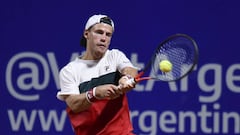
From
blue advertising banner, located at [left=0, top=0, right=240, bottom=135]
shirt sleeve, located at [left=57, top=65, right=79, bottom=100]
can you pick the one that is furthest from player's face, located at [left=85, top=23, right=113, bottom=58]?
blue advertising banner, located at [left=0, top=0, right=240, bottom=135]

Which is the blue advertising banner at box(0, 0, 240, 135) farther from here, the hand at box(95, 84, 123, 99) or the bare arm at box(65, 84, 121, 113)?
the hand at box(95, 84, 123, 99)

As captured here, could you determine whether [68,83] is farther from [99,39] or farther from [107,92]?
[107,92]

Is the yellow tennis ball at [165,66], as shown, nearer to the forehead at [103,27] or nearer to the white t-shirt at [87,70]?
the white t-shirt at [87,70]

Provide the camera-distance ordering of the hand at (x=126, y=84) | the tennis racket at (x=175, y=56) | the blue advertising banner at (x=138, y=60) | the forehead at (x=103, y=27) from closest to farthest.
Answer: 1. the hand at (x=126, y=84)
2. the tennis racket at (x=175, y=56)
3. the forehead at (x=103, y=27)
4. the blue advertising banner at (x=138, y=60)

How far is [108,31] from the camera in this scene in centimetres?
448

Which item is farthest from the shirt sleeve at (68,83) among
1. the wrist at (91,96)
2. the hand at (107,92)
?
the hand at (107,92)

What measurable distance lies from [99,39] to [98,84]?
27 cm

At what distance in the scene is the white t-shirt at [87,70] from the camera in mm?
4457

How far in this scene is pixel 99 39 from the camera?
4445mm

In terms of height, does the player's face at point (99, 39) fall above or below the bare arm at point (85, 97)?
above

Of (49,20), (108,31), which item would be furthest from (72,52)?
(108,31)

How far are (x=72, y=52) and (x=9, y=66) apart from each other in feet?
1.80

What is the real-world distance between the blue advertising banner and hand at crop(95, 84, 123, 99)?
1631mm

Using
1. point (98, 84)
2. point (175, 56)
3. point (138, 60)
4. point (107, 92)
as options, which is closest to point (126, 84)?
Answer: point (107, 92)
